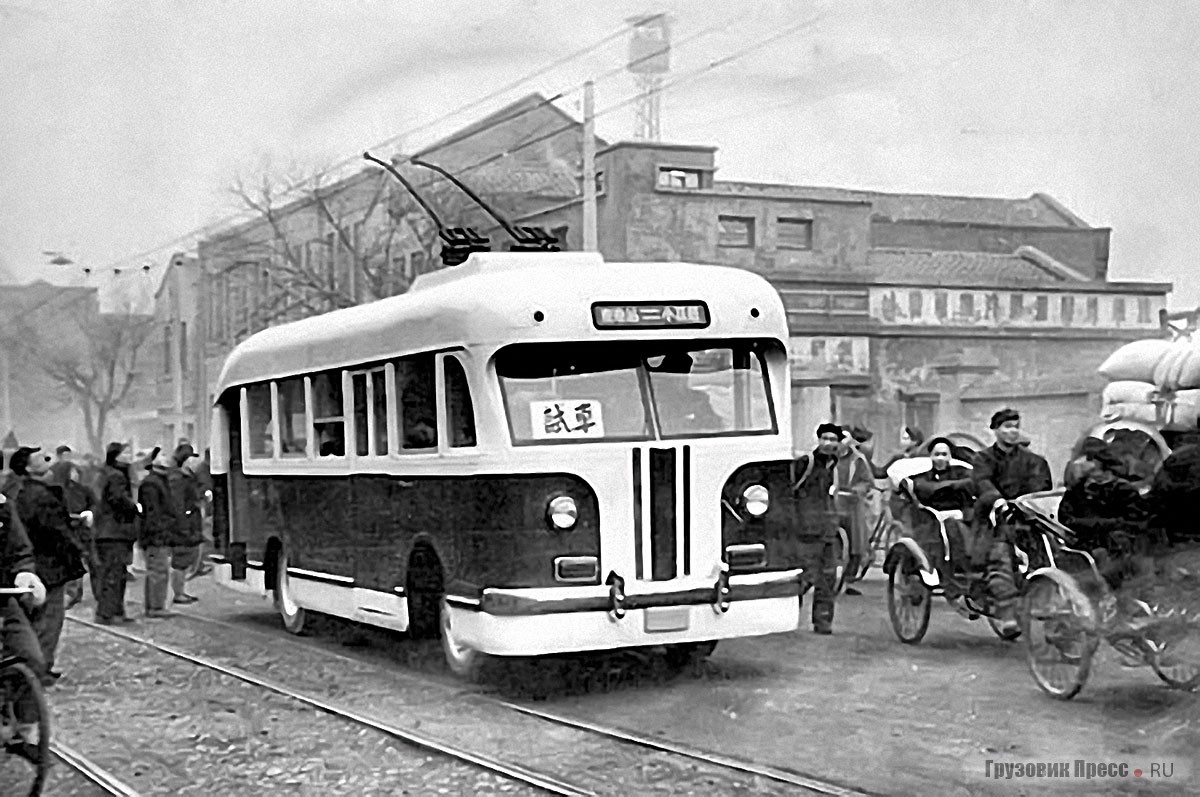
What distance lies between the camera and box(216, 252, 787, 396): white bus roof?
4988 mm

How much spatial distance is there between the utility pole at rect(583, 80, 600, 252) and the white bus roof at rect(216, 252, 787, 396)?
53 mm

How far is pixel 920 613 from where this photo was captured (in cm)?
603

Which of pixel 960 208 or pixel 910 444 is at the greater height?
pixel 960 208

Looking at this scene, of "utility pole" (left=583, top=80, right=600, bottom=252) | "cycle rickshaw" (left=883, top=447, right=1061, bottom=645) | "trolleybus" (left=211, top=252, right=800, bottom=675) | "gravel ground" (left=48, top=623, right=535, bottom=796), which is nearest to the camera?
"gravel ground" (left=48, top=623, right=535, bottom=796)

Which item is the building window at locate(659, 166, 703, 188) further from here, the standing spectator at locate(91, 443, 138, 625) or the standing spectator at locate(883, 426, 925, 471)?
Result: the standing spectator at locate(91, 443, 138, 625)

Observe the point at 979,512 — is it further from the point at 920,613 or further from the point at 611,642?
the point at 611,642

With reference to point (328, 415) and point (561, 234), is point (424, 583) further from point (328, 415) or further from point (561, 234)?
point (561, 234)

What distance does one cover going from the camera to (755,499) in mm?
5199

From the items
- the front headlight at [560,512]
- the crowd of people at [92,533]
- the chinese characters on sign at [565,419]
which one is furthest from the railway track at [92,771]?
the chinese characters on sign at [565,419]

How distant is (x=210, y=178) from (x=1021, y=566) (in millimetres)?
2833

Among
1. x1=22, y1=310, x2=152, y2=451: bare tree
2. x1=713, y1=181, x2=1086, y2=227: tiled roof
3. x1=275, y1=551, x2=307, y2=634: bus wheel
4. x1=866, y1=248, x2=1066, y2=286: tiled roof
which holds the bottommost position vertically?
x1=275, y1=551, x2=307, y2=634: bus wheel

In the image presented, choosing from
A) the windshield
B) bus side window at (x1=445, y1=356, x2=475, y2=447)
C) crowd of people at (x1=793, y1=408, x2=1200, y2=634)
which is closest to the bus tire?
bus side window at (x1=445, y1=356, x2=475, y2=447)

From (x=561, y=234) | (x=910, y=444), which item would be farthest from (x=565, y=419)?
(x=910, y=444)

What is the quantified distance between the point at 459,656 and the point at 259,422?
93 cm
